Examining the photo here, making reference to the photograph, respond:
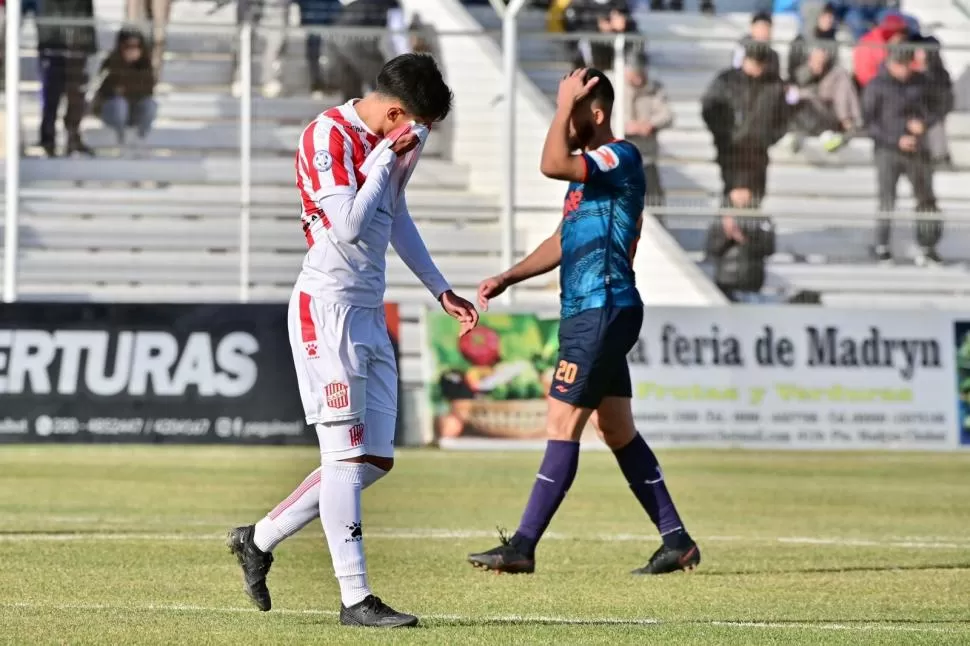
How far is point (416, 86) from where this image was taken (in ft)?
21.5

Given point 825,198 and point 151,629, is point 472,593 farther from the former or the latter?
point 825,198

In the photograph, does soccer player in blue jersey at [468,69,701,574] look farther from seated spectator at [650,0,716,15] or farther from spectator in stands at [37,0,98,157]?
seated spectator at [650,0,716,15]

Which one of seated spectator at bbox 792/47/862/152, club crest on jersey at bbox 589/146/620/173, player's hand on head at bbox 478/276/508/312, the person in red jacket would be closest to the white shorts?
player's hand on head at bbox 478/276/508/312

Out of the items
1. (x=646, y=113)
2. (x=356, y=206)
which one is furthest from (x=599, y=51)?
(x=356, y=206)

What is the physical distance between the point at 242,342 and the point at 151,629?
13221 millimetres

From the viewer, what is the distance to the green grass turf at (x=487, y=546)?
21.6 ft

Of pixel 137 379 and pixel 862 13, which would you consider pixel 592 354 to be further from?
pixel 862 13

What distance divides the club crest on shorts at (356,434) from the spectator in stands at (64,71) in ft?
46.0

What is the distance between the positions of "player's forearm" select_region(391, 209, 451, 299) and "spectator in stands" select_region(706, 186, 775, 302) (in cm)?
1352

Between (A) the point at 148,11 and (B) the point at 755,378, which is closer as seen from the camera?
(B) the point at 755,378

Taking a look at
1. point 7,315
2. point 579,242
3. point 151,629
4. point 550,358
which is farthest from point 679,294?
point 151,629

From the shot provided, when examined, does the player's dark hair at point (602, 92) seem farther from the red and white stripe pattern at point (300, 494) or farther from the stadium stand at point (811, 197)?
the stadium stand at point (811, 197)

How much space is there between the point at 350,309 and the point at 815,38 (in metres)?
17.3

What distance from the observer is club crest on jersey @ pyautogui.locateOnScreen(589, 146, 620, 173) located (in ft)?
27.8
